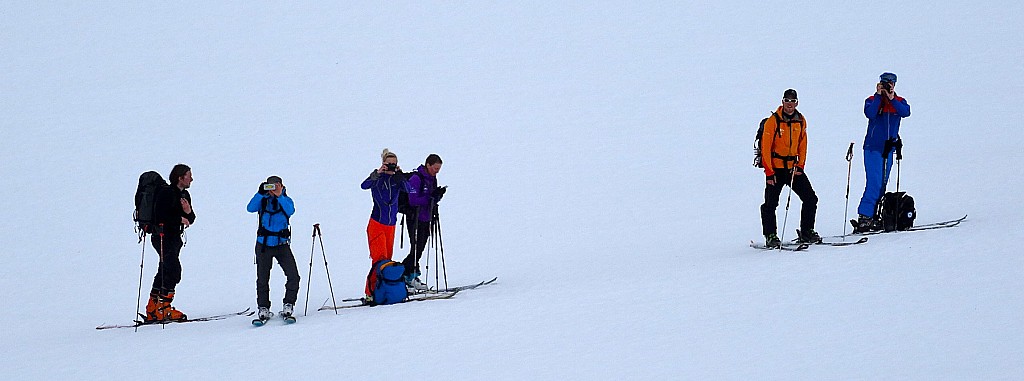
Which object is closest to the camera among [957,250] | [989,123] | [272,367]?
[272,367]

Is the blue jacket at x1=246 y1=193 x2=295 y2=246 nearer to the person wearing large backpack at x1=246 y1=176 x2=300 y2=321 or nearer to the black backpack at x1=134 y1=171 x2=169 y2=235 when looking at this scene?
the person wearing large backpack at x1=246 y1=176 x2=300 y2=321

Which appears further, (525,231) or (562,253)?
(525,231)

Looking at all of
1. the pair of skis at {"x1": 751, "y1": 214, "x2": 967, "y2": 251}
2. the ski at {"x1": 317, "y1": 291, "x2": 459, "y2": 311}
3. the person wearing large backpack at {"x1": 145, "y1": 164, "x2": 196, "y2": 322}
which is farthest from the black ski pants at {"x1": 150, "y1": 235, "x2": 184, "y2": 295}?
the pair of skis at {"x1": 751, "y1": 214, "x2": 967, "y2": 251}

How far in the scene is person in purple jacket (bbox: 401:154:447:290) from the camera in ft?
34.0

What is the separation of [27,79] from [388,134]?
54.7ft

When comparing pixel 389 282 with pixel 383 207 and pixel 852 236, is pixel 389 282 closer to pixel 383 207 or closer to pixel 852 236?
pixel 383 207

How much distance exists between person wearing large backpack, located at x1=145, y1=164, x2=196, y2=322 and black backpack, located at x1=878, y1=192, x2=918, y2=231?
7.88 meters

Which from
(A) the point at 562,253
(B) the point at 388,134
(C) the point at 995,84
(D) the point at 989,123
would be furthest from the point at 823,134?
(A) the point at 562,253

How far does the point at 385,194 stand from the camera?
9820 mm

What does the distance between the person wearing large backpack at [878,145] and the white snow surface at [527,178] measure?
88 centimetres

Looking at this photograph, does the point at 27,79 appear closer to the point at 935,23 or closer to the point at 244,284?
the point at 244,284

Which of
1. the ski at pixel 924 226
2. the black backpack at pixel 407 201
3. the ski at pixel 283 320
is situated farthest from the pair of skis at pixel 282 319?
the ski at pixel 924 226

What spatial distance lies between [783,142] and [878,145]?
5.08 ft

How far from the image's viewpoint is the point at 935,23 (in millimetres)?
50531
